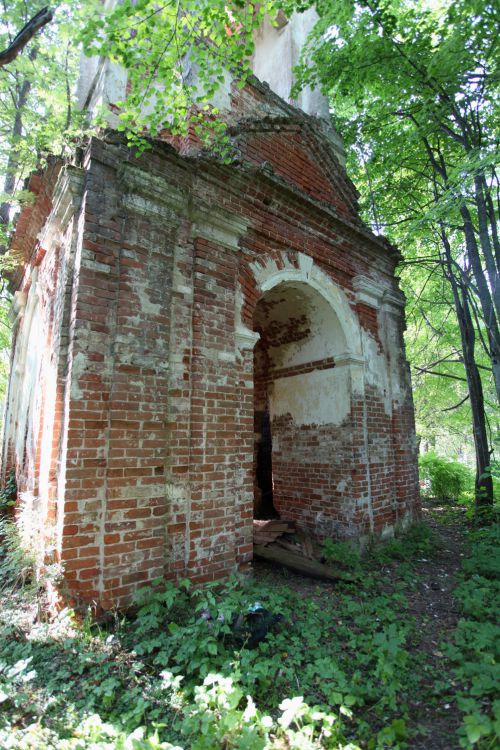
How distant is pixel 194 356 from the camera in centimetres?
431

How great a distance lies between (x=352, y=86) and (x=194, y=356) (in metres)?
4.59

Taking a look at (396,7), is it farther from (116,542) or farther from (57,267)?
(116,542)

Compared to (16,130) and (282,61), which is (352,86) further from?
(16,130)

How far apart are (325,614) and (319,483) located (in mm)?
2678

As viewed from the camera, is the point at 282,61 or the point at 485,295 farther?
the point at 282,61

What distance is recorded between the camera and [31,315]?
6.83 m

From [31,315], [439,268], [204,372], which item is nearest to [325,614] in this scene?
[204,372]

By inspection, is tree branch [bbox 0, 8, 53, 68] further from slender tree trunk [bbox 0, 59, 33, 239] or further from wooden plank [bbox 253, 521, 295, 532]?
wooden plank [bbox 253, 521, 295, 532]

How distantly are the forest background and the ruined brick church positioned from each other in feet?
1.58

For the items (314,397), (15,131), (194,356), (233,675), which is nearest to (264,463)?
(314,397)

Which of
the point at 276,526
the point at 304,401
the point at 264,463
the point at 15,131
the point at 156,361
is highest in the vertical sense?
the point at 15,131

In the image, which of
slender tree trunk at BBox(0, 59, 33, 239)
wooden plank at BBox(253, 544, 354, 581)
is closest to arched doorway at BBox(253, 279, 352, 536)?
wooden plank at BBox(253, 544, 354, 581)

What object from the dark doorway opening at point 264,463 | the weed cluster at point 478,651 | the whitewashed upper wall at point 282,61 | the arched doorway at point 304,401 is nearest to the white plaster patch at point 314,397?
the arched doorway at point 304,401

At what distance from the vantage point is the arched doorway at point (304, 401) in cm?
639
